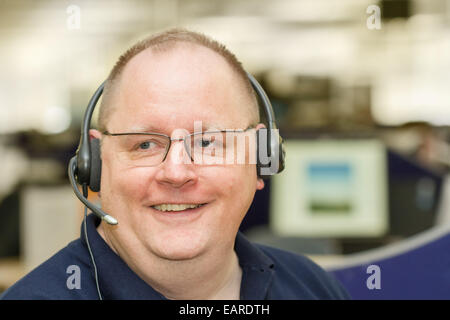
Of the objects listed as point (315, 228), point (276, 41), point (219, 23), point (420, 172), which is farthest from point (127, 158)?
point (276, 41)

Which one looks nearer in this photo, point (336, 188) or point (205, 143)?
point (205, 143)

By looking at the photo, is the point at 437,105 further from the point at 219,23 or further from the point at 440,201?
the point at 440,201

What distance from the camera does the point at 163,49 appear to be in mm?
724

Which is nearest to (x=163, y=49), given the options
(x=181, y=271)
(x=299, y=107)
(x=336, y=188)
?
(x=181, y=271)

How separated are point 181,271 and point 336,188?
1435mm

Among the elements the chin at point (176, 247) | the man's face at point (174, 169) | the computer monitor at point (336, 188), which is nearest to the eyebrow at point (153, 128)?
the man's face at point (174, 169)

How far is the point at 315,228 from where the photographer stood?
2.10 metres

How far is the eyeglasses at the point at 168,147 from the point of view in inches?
27.8

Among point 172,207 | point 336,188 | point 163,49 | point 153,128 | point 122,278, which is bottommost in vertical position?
point 336,188

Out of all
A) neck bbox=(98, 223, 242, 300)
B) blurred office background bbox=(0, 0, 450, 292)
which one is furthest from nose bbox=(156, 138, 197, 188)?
blurred office background bbox=(0, 0, 450, 292)

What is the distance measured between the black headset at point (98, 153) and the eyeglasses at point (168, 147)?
0.15 feet

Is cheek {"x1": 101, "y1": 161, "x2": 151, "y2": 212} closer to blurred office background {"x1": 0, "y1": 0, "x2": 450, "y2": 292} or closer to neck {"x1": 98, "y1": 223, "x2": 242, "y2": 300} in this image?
neck {"x1": 98, "y1": 223, "x2": 242, "y2": 300}

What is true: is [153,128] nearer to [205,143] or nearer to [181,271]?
[205,143]

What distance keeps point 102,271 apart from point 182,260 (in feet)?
0.38
